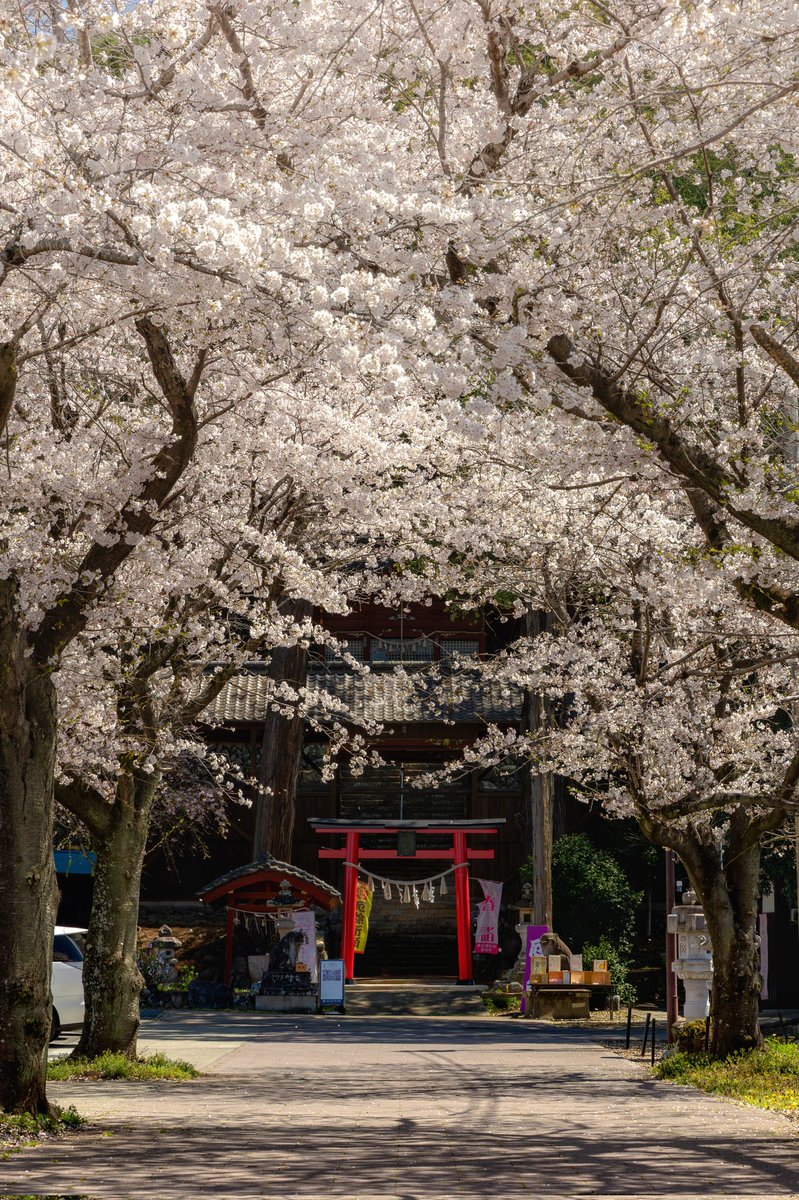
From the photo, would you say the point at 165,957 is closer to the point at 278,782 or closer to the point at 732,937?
the point at 278,782

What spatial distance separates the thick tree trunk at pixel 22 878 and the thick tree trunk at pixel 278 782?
54.0 feet

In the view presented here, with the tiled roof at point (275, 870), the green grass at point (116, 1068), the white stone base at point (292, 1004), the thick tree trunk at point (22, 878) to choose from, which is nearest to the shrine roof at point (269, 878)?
the tiled roof at point (275, 870)

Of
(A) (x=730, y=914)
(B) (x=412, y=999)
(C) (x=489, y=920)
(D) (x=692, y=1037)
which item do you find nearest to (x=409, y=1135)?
(A) (x=730, y=914)

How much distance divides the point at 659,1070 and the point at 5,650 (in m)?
9.44

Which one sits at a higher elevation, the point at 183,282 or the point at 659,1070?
the point at 183,282

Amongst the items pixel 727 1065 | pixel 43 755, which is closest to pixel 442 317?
pixel 43 755

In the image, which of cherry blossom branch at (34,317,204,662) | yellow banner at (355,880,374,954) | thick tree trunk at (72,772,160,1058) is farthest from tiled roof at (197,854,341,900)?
cherry blossom branch at (34,317,204,662)

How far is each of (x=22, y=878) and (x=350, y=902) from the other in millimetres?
17571

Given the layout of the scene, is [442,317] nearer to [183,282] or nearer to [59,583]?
[183,282]

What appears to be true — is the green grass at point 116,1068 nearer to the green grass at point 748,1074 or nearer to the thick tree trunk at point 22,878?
the thick tree trunk at point 22,878

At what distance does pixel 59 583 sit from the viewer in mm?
9055

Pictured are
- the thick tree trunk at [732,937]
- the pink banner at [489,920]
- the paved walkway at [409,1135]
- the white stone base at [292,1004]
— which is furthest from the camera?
the pink banner at [489,920]

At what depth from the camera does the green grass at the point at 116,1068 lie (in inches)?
487

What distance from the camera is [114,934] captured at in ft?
41.8
